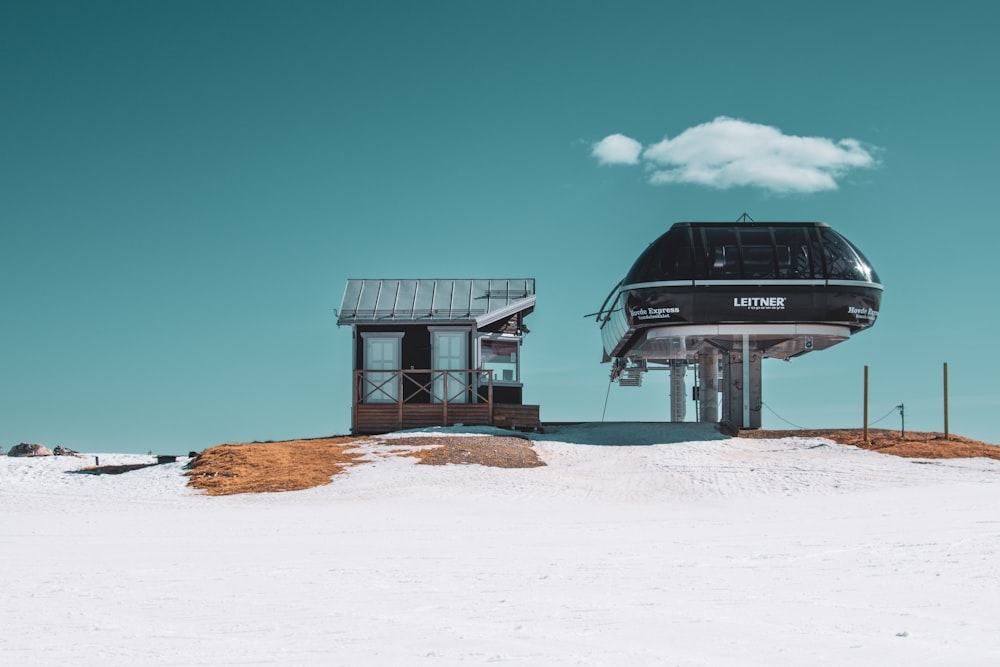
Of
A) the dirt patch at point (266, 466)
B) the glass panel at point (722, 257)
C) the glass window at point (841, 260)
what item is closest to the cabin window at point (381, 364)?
the dirt patch at point (266, 466)

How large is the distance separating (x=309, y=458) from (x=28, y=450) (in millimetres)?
10731

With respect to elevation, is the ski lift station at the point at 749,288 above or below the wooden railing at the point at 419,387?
above

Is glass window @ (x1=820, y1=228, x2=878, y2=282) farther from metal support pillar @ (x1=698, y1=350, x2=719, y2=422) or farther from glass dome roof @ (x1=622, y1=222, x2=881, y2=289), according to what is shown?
metal support pillar @ (x1=698, y1=350, x2=719, y2=422)

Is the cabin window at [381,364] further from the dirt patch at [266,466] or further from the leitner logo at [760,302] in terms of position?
the leitner logo at [760,302]

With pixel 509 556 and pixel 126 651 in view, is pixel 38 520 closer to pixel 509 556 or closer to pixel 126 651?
pixel 509 556

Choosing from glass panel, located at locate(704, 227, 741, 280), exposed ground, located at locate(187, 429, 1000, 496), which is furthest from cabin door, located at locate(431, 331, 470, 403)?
glass panel, located at locate(704, 227, 741, 280)

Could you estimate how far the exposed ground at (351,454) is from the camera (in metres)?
23.8

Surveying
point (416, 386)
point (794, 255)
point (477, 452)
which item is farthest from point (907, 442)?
point (416, 386)

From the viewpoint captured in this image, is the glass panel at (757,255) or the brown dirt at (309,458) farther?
the glass panel at (757,255)

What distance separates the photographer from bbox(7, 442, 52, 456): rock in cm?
3061

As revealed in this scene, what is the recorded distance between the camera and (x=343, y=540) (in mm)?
14305

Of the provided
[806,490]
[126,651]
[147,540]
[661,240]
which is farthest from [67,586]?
[661,240]

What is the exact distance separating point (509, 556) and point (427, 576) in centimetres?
201

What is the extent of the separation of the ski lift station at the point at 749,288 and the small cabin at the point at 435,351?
4896 millimetres
